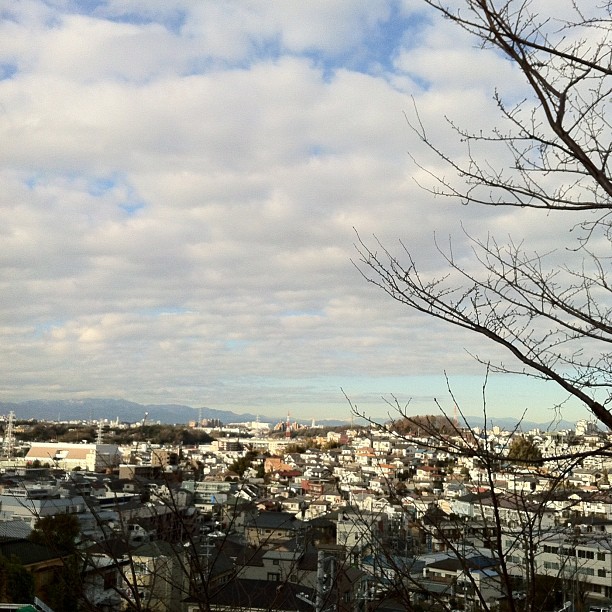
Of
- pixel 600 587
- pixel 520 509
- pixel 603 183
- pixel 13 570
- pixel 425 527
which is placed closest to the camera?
pixel 603 183

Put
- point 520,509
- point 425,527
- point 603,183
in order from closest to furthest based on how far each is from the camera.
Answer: point 603,183, point 520,509, point 425,527

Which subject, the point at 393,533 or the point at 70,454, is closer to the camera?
the point at 393,533

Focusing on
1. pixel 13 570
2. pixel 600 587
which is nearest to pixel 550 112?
pixel 13 570

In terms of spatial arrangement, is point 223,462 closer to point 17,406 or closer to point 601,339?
point 17,406

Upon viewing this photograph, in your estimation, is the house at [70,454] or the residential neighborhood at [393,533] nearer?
the residential neighborhood at [393,533]

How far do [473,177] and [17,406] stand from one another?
47.1 m

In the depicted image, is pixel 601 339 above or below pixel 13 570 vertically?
above

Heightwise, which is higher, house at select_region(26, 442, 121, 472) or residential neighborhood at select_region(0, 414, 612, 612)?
residential neighborhood at select_region(0, 414, 612, 612)

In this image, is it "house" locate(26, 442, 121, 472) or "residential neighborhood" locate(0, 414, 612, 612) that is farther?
"house" locate(26, 442, 121, 472)

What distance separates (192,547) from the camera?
6.35 feet

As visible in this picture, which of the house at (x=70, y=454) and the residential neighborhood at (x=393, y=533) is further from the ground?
the residential neighborhood at (x=393, y=533)

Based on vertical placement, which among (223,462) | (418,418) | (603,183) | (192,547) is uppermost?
(603,183)

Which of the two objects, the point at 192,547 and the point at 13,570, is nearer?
the point at 192,547

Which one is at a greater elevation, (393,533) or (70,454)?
(393,533)
